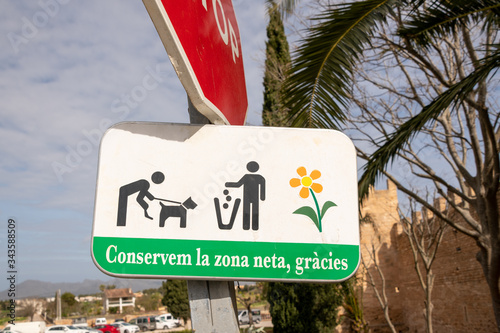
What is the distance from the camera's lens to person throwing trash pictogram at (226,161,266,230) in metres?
1.05

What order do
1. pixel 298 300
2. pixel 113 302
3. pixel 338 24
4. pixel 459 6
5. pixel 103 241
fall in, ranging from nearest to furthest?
pixel 103 241
pixel 338 24
pixel 459 6
pixel 298 300
pixel 113 302

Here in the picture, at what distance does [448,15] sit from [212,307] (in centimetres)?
343

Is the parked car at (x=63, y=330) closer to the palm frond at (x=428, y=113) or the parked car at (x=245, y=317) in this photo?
the parked car at (x=245, y=317)

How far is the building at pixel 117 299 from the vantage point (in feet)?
207

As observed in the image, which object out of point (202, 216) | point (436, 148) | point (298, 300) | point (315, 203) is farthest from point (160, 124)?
point (298, 300)

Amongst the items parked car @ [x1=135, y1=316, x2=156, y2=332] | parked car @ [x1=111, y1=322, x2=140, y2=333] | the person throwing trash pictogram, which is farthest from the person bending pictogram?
parked car @ [x1=135, y1=316, x2=156, y2=332]

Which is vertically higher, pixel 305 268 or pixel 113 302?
pixel 305 268

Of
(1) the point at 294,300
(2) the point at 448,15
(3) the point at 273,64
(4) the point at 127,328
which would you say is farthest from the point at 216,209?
(4) the point at 127,328

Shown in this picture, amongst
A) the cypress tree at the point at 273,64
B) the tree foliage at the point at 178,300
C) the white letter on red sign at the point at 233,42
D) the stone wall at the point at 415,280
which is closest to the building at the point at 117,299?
the tree foliage at the point at 178,300

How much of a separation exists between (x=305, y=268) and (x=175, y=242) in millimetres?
311

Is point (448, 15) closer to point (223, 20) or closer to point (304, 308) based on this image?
point (223, 20)

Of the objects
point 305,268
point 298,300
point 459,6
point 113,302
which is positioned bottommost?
point 113,302

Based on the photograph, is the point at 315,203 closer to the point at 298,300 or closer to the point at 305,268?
the point at 305,268

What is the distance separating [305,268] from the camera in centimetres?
104
